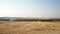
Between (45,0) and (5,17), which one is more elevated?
(45,0)

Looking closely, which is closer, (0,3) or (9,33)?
(9,33)

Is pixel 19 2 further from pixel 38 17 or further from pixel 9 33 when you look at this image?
pixel 9 33

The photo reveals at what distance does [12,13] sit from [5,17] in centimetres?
6

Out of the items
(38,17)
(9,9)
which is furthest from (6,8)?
(38,17)

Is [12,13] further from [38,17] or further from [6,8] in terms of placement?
[38,17]

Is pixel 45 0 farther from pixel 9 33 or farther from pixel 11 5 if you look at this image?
pixel 9 33

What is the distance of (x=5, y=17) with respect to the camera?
2.19 ft

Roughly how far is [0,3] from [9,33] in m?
0.30

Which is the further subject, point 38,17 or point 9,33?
point 38,17

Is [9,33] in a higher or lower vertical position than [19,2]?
lower

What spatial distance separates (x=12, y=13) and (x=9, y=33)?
9.5 inches

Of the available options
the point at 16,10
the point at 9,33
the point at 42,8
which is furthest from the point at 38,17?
Answer: the point at 9,33

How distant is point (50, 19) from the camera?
0.72 meters

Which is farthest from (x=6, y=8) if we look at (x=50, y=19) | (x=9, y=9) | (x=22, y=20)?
(x=50, y=19)
